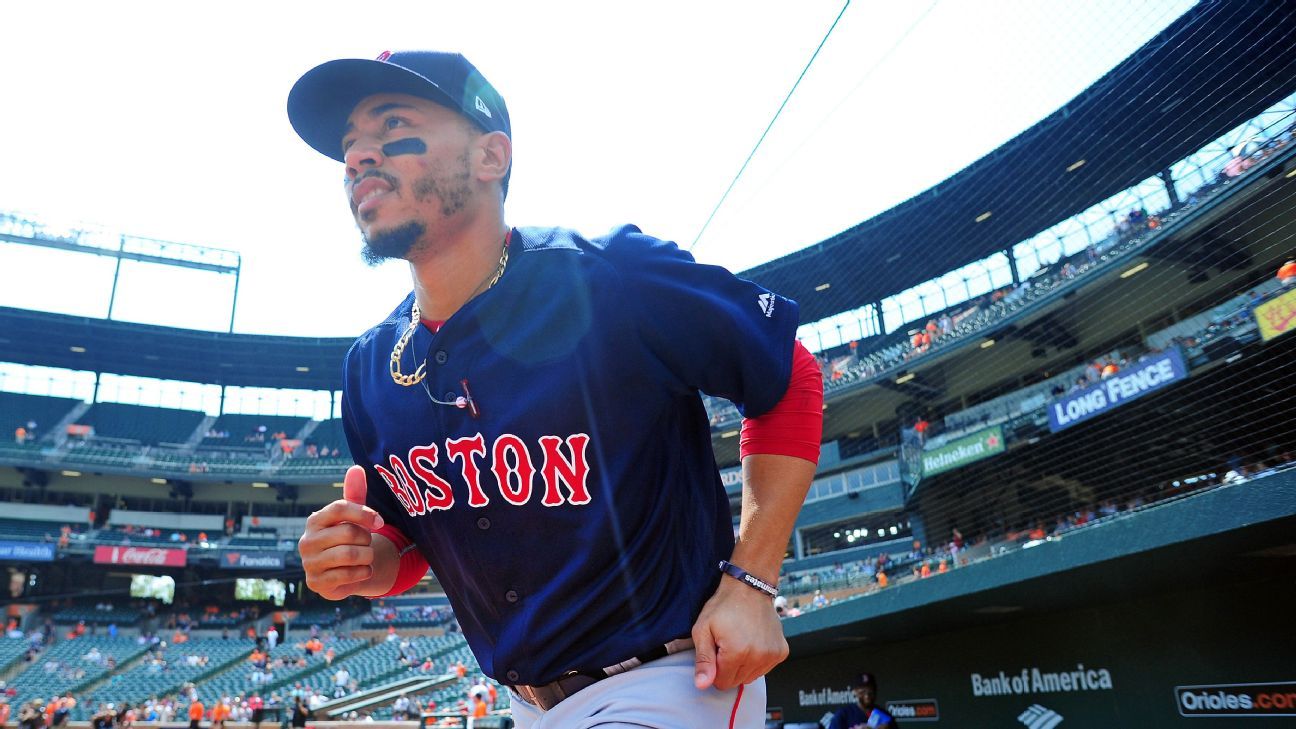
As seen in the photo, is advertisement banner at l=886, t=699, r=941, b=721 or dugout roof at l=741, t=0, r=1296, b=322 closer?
advertisement banner at l=886, t=699, r=941, b=721

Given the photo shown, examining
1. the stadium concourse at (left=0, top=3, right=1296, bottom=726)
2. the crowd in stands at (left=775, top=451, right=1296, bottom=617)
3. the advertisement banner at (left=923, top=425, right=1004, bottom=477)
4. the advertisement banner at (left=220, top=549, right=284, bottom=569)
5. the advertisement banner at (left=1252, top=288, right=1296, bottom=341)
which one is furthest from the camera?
the advertisement banner at (left=220, top=549, right=284, bottom=569)

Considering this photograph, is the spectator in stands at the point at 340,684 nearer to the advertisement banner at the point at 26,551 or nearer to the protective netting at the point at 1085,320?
the protective netting at the point at 1085,320

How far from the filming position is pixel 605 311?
5.05ft

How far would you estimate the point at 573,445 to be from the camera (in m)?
1.50

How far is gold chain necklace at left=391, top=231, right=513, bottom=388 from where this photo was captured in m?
1.72

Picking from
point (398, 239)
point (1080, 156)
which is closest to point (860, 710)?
point (398, 239)

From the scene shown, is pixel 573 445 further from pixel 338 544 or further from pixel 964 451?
pixel 964 451

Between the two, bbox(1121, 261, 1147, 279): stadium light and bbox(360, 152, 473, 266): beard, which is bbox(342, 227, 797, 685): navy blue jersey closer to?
bbox(360, 152, 473, 266): beard

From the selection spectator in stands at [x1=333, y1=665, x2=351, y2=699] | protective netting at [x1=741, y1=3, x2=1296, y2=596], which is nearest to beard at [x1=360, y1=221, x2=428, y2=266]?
protective netting at [x1=741, y1=3, x2=1296, y2=596]

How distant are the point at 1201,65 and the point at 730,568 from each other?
55.5ft

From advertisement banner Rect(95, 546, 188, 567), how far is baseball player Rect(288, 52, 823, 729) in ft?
123

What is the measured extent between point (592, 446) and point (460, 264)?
0.54 meters

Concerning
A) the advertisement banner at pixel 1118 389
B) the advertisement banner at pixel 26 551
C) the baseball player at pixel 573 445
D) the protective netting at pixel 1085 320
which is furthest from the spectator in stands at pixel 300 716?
the advertisement banner at pixel 26 551

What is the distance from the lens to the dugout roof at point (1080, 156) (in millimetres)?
14133
